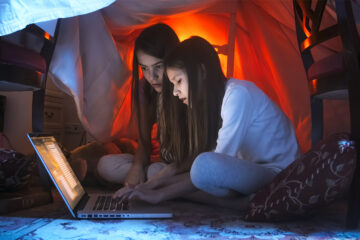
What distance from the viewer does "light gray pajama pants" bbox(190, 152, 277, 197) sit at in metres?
0.99

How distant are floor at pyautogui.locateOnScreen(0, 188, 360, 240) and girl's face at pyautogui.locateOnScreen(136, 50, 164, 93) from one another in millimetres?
562

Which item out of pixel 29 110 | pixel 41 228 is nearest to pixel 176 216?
pixel 41 228

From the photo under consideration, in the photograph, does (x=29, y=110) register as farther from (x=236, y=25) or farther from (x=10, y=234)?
(x=10, y=234)

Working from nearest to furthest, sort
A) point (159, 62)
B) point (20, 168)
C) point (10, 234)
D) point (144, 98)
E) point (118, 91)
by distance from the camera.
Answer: point (10, 234) → point (20, 168) → point (159, 62) → point (144, 98) → point (118, 91)

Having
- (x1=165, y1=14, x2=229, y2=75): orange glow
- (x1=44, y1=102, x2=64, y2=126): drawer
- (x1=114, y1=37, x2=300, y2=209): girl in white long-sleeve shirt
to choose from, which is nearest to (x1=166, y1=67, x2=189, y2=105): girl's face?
(x1=114, y1=37, x2=300, y2=209): girl in white long-sleeve shirt

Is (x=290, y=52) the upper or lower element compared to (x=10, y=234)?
upper

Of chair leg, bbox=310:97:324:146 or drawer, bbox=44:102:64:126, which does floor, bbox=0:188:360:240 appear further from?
drawer, bbox=44:102:64:126

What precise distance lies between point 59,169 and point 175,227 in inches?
14.8

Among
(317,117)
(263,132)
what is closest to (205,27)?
(317,117)

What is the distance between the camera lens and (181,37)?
1.95 metres

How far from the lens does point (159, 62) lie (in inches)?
56.4

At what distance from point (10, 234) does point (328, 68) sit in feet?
3.00

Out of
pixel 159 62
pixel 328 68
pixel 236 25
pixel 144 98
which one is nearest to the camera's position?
pixel 328 68

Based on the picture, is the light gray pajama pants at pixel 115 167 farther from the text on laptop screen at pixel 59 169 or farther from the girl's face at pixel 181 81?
the girl's face at pixel 181 81
